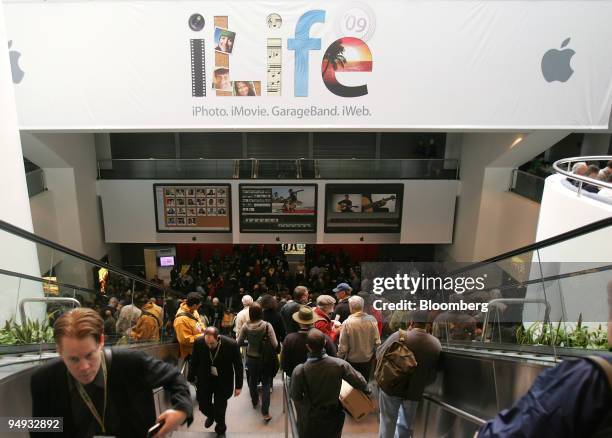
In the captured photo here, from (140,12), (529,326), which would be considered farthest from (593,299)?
(140,12)

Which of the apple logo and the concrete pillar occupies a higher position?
the apple logo

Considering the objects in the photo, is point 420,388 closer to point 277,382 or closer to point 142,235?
point 277,382

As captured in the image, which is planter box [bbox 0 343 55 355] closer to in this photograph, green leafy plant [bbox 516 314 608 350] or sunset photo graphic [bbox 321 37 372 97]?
green leafy plant [bbox 516 314 608 350]

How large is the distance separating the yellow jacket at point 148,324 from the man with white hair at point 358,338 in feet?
7.41

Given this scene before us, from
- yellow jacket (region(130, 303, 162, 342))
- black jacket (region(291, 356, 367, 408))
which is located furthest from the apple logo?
yellow jacket (region(130, 303, 162, 342))

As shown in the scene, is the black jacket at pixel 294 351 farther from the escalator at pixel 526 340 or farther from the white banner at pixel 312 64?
the white banner at pixel 312 64

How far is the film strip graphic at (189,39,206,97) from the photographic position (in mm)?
8578

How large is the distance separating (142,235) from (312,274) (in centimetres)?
586

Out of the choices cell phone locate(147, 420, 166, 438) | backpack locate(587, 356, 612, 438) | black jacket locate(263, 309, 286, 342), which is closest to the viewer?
backpack locate(587, 356, 612, 438)

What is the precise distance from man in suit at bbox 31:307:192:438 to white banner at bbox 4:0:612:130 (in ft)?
24.6

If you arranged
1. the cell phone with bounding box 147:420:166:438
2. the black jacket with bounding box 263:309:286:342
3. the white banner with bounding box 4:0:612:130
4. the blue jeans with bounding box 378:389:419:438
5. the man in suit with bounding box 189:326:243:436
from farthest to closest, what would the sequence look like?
1. the white banner with bounding box 4:0:612:130
2. the black jacket with bounding box 263:309:286:342
3. the man in suit with bounding box 189:326:243:436
4. the blue jeans with bounding box 378:389:419:438
5. the cell phone with bounding box 147:420:166:438

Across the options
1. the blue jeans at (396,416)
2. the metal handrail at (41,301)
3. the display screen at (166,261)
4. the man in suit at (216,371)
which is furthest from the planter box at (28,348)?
the display screen at (166,261)

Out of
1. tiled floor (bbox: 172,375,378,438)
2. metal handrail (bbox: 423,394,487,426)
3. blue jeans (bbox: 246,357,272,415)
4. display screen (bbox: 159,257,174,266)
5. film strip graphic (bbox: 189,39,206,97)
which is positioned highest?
film strip graphic (bbox: 189,39,206,97)

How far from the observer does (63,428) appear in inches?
66.0
